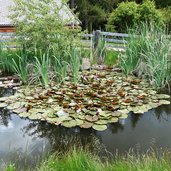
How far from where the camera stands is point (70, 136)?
376cm

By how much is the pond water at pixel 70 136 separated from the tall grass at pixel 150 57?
1238 mm

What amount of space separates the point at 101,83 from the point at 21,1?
2.67 meters

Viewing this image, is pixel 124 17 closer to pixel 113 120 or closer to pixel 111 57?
pixel 111 57

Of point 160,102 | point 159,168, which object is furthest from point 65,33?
point 159,168

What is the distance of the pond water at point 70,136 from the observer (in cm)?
338

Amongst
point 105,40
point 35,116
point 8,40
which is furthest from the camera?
point 8,40

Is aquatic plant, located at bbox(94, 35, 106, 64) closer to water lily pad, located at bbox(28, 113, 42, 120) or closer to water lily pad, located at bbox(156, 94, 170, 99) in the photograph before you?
water lily pad, located at bbox(156, 94, 170, 99)

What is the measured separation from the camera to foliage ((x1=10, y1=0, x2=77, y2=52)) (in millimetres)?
6207

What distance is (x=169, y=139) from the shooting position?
3695mm

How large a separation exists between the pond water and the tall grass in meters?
1.24

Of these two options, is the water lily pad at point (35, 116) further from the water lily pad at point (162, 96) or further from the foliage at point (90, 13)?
the foliage at point (90, 13)

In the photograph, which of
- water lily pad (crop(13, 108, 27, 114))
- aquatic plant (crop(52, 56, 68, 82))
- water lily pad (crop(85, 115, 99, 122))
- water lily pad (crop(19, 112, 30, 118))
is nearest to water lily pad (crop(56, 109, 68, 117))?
water lily pad (crop(85, 115, 99, 122))

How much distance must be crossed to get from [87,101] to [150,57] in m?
1.82

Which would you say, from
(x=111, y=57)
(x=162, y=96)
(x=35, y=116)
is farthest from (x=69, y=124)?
(x=111, y=57)
